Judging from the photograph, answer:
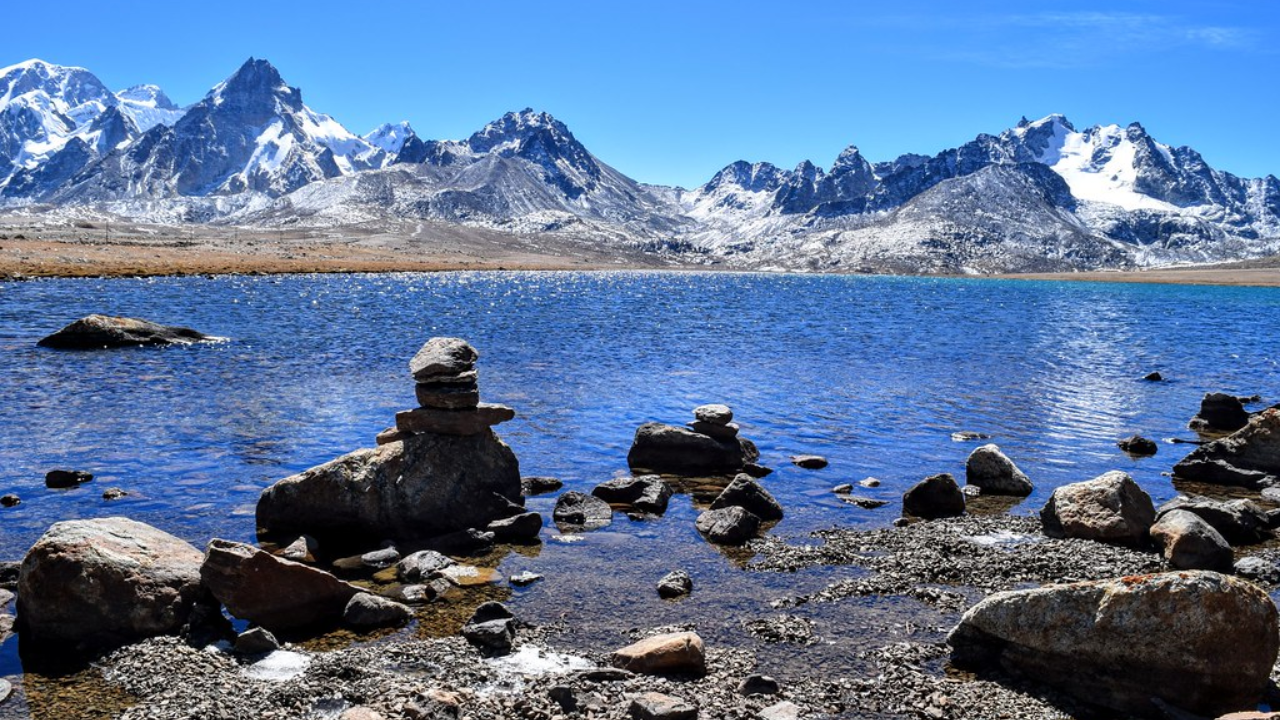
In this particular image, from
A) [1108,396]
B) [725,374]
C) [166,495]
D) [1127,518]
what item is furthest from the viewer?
[725,374]

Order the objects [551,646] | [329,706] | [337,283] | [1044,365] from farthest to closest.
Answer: [337,283]
[1044,365]
[551,646]
[329,706]

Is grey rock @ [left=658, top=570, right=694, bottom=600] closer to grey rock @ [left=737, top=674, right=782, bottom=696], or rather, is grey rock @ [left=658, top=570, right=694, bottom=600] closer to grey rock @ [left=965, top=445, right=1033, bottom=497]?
grey rock @ [left=737, top=674, right=782, bottom=696]

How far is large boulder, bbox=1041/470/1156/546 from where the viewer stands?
75.6 ft

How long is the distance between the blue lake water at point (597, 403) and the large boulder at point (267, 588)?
3588 millimetres

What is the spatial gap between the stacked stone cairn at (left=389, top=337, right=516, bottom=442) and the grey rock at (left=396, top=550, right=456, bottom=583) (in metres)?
5.30

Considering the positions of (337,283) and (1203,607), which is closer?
(1203,607)

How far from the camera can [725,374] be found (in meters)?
57.9

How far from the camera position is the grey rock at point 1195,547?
70.1ft

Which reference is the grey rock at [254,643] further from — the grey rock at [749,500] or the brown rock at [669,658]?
the grey rock at [749,500]

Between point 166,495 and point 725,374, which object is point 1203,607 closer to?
point 166,495

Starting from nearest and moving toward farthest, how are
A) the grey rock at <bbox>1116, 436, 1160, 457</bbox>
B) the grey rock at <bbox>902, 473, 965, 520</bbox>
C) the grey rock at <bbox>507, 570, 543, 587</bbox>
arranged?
the grey rock at <bbox>507, 570, 543, 587</bbox> → the grey rock at <bbox>902, 473, 965, 520</bbox> → the grey rock at <bbox>1116, 436, 1160, 457</bbox>

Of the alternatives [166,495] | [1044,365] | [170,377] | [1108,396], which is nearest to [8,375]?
[170,377]

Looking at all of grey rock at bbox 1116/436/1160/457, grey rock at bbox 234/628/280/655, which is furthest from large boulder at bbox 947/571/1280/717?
grey rock at bbox 1116/436/1160/457

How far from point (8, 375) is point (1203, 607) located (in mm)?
54452
